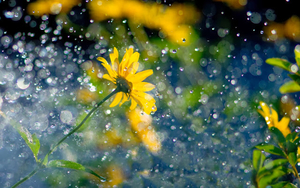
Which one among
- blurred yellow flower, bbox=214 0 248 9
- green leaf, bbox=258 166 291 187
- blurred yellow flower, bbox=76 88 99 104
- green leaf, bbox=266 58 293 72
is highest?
green leaf, bbox=266 58 293 72

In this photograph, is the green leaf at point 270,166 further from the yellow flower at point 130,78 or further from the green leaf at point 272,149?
the yellow flower at point 130,78

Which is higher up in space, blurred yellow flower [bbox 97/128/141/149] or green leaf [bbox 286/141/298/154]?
green leaf [bbox 286/141/298/154]

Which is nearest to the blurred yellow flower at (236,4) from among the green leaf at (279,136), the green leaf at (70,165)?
the green leaf at (279,136)

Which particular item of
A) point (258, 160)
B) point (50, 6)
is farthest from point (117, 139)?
point (50, 6)

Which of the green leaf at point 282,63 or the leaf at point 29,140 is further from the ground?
the green leaf at point 282,63

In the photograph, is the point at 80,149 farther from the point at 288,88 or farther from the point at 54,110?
the point at 288,88

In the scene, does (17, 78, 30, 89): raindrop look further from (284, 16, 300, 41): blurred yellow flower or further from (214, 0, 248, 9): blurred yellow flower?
(284, 16, 300, 41): blurred yellow flower

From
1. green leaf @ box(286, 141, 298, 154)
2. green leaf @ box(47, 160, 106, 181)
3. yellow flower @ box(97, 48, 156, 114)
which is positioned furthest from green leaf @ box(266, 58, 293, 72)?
green leaf @ box(47, 160, 106, 181)
